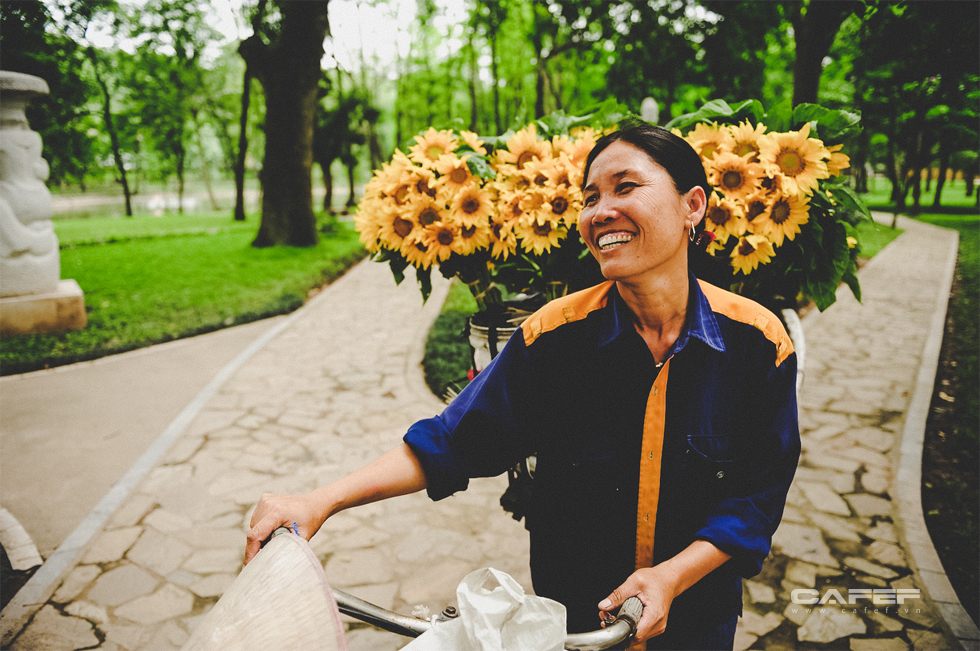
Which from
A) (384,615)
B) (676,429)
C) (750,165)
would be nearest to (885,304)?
(750,165)

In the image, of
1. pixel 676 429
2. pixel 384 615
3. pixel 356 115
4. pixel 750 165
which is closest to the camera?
pixel 384 615

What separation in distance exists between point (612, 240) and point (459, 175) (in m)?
0.81

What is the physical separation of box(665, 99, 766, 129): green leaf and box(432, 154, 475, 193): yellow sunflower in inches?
33.3

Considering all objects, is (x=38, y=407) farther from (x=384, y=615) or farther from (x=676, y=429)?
(x=676, y=429)

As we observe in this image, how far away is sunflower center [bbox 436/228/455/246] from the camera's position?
1.97 meters

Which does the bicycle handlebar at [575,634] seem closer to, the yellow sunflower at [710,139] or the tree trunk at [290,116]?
the yellow sunflower at [710,139]

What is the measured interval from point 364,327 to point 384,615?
23.4 ft

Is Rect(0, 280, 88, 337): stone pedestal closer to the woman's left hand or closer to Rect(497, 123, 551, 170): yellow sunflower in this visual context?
Rect(497, 123, 551, 170): yellow sunflower

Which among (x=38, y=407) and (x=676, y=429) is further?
(x=38, y=407)

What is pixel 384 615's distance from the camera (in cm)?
115

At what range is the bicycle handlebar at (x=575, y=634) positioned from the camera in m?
1.04

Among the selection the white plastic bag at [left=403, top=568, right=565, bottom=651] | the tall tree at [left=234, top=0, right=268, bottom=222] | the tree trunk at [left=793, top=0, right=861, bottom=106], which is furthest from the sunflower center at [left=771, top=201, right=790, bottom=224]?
the tall tree at [left=234, top=0, right=268, bottom=222]

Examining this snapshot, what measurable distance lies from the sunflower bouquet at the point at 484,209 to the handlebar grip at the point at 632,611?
1107mm

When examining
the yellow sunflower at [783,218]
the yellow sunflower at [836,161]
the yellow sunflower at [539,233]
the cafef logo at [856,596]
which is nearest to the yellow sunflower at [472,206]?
the yellow sunflower at [539,233]
